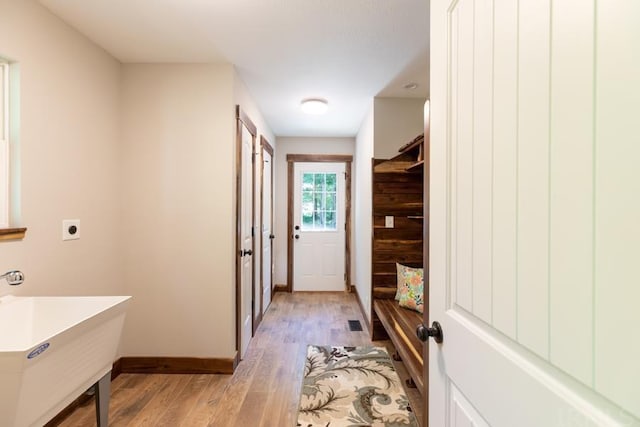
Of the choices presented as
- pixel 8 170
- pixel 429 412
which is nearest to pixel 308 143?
pixel 8 170

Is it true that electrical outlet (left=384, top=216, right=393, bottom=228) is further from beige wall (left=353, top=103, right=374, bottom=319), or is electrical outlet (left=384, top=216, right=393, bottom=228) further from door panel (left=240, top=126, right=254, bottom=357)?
door panel (left=240, top=126, right=254, bottom=357)

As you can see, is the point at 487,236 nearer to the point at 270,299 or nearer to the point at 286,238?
the point at 270,299

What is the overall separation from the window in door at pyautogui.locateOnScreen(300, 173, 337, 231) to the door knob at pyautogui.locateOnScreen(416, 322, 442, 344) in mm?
3918

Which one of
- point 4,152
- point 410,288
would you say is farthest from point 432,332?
point 4,152

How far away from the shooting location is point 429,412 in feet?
3.40

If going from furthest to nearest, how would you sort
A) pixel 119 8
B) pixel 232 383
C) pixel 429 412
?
1. pixel 232 383
2. pixel 119 8
3. pixel 429 412

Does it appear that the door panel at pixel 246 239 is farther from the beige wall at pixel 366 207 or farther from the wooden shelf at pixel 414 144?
the wooden shelf at pixel 414 144

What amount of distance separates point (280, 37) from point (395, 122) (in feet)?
4.96

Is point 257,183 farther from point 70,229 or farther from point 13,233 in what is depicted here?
point 13,233

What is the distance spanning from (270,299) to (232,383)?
202 centimetres

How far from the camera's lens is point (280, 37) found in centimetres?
210

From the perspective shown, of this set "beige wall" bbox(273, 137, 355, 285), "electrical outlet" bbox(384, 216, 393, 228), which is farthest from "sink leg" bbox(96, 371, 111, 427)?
"beige wall" bbox(273, 137, 355, 285)

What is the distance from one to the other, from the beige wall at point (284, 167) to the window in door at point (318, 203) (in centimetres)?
32

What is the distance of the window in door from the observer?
16.1 feet
